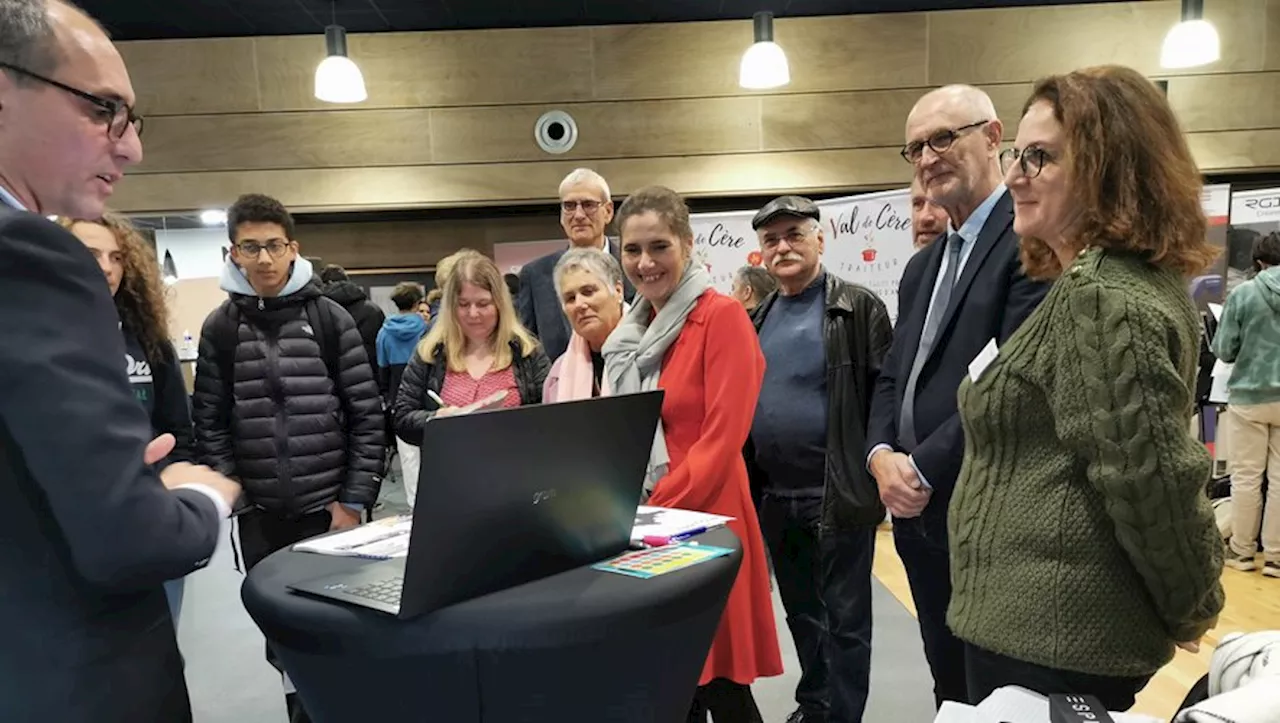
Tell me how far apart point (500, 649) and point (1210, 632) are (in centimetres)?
335

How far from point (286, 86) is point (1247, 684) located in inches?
256

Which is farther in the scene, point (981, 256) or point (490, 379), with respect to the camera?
point (490, 379)

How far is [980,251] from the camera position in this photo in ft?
5.44

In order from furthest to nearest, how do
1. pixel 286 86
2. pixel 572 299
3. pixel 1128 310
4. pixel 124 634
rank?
pixel 286 86 < pixel 572 299 < pixel 1128 310 < pixel 124 634

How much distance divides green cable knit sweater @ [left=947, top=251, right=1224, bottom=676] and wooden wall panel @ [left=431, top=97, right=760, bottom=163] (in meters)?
5.05

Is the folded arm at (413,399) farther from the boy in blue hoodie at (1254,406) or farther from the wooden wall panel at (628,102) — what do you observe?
the boy in blue hoodie at (1254,406)

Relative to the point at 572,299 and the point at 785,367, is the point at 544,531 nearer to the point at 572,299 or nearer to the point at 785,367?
the point at 572,299

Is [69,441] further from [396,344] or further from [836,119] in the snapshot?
[836,119]

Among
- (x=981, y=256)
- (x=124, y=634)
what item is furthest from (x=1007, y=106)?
(x=124, y=634)

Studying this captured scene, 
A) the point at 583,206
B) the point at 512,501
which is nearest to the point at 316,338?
the point at 583,206

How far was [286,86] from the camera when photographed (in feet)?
19.4

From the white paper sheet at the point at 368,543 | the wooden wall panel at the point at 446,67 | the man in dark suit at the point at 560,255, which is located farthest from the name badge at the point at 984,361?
the wooden wall panel at the point at 446,67

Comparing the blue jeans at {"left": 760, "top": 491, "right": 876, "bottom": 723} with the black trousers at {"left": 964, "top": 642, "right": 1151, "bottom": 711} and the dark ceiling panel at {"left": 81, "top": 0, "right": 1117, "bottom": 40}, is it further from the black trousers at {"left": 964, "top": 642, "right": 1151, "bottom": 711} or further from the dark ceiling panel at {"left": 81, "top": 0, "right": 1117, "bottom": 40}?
the dark ceiling panel at {"left": 81, "top": 0, "right": 1117, "bottom": 40}

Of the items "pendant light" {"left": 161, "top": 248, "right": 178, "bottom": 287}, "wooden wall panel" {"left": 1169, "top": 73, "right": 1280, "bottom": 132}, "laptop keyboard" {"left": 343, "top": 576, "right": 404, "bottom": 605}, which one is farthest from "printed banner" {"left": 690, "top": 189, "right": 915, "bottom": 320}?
"pendant light" {"left": 161, "top": 248, "right": 178, "bottom": 287}
